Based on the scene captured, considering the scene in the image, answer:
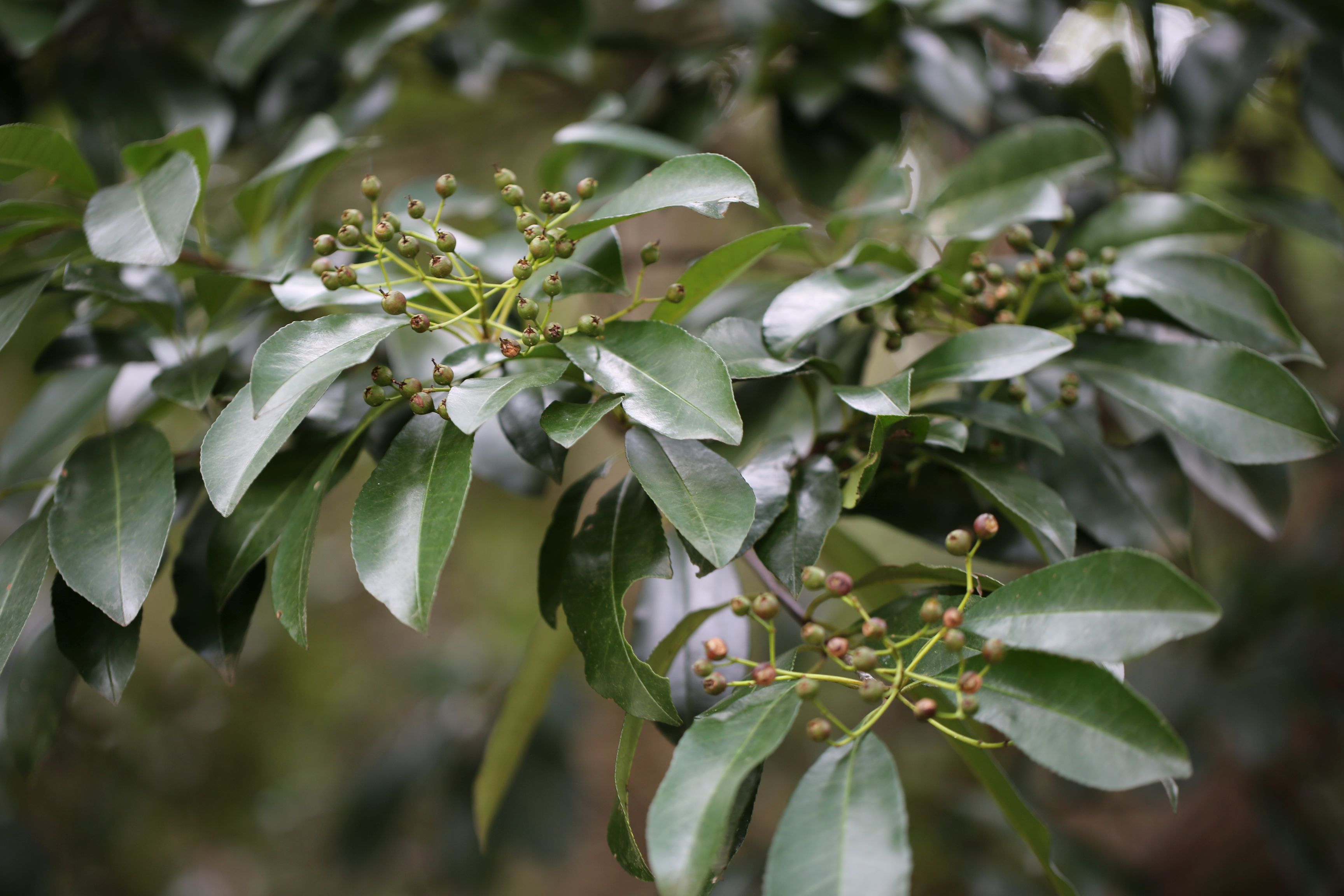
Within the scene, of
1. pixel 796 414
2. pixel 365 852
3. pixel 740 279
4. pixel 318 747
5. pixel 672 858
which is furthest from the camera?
pixel 318 747

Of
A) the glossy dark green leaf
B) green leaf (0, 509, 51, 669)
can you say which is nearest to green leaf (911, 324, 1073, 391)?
the glossy dark green leaf

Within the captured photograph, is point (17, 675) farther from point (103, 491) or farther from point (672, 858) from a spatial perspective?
point (672, 858)

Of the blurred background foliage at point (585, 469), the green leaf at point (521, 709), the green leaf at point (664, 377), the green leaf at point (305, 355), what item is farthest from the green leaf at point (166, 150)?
the green leaf at point (521, 709)

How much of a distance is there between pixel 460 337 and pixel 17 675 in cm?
48

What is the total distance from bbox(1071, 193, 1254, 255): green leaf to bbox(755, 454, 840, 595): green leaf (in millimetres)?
426

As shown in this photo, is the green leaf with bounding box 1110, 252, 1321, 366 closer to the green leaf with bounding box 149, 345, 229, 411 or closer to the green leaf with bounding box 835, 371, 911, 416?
the green leaf with bounding box 835, 371, 911, 416

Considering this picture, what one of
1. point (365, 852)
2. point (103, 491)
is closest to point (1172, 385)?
point (103, 491)

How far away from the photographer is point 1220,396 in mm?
639

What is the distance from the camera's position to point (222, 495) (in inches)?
17.9

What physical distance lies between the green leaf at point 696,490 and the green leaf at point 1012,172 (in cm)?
40

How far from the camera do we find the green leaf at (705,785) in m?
0.40

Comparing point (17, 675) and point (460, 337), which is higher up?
point (460, 337)

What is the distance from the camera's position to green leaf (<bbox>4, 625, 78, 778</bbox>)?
677 millimetres

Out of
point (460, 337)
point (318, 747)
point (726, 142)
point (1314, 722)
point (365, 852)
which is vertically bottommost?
point (318, 747)
